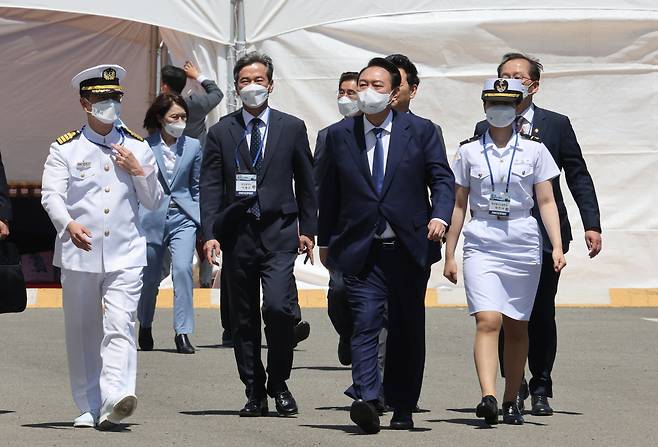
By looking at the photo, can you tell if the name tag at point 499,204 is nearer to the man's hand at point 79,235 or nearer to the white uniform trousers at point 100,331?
the white uniform trousers at point 100,331

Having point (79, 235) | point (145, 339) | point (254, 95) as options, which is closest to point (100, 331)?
point (79, 235)

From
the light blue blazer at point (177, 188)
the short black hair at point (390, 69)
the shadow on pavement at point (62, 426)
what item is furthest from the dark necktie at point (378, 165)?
the light blue blazer at point (177, 188)

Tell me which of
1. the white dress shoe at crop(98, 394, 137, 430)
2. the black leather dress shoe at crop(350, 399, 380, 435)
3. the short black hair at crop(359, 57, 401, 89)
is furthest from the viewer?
the short black hair at crop(359, 57, 401, 89)

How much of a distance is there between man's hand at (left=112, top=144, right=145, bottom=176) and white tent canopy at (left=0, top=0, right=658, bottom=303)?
7.89 m

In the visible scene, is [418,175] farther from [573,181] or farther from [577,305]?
[577,305]

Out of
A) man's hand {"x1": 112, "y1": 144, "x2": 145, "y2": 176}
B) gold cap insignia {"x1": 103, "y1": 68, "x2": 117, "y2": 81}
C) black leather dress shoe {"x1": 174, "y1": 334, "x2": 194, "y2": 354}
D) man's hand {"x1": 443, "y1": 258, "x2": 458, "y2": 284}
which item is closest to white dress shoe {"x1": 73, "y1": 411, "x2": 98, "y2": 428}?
man's hand {"x1": 112, "y1": 144, "x2": 145, "y2": 176}

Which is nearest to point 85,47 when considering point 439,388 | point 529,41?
point 529,41

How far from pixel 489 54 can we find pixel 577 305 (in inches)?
99.9

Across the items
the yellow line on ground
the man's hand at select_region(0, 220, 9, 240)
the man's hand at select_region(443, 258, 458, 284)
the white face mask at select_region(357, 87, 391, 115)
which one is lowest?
the yellow line on ground

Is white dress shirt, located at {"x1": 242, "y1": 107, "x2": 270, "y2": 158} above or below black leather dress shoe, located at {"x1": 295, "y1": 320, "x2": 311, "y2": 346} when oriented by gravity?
above

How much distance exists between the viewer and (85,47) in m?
19.8

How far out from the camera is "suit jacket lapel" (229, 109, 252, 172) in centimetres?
902

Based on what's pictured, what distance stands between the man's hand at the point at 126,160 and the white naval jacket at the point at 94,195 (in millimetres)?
58

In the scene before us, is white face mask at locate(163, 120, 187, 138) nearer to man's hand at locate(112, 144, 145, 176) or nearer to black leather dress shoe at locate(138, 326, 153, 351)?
black leather dress shoe at locate(138, 326, 153, 351)
